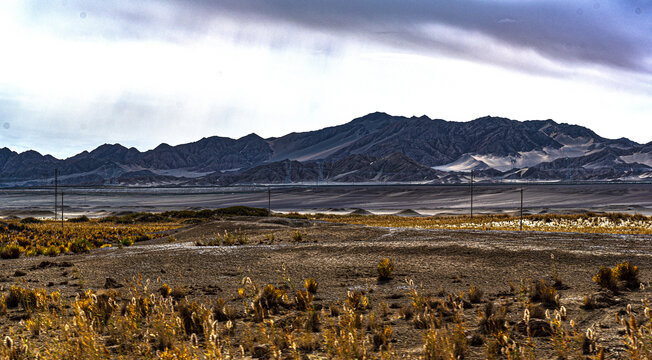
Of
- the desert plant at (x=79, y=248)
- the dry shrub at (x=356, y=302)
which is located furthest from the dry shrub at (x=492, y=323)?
the desert plant at (x=79, y=248)

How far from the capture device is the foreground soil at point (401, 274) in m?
8.32

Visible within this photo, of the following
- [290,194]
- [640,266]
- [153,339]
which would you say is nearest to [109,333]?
[153,339]

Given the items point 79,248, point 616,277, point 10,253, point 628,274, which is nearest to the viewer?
point 628,274

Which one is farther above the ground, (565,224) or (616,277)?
(616,277)

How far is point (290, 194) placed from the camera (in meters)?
159

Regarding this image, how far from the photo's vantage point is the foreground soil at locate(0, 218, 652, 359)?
8320mm

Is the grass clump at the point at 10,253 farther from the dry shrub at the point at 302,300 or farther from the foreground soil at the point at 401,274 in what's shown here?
the dry shrub at the point at 302,300

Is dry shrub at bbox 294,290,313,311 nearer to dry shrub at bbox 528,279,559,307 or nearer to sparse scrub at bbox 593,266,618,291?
dry shrub at bbox 528,279,559,307

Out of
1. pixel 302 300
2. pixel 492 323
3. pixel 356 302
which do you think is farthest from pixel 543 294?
pixel 302 300

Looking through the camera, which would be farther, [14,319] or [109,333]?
[14,319]

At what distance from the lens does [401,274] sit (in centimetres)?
1391

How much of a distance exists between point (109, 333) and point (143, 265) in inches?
332

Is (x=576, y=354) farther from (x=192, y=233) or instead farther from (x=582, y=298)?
(x=192, y=233)

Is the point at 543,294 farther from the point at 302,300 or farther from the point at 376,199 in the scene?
the point at 376,199
